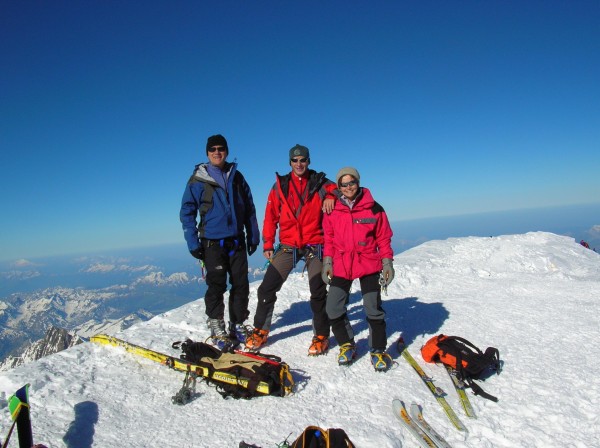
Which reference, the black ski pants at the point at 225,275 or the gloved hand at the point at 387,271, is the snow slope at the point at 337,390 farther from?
the gloved hand at the point at 387,271

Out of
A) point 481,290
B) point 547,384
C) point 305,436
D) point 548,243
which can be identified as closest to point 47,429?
point 305,436

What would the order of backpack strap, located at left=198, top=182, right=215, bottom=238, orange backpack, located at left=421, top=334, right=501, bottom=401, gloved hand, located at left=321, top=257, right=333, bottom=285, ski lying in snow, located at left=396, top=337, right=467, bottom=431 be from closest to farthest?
ski lying in snow, located at left=396, top=337, right=467, bottom=431, orange backpack, located at left=421, top=334, right=501, bottom=401, gloved hand, located at left=321, top=257, right=333, bottom=285, backpack strap, located at left=198, top=182, right=215, bottom=238

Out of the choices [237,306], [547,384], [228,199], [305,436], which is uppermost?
[228,199]

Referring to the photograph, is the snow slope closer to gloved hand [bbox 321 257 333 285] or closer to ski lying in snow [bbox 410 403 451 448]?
ski lying in snow [bbox 410 403 451 448]

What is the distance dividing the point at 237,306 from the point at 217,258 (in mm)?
1030

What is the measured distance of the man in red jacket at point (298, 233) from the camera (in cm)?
571

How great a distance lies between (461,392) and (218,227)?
14.5 ft

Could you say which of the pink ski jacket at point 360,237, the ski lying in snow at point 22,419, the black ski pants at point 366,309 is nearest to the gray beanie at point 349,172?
the pink ski jacket at point 360,237

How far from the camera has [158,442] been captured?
11.5 feet

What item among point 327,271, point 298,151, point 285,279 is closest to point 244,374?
point 285,279

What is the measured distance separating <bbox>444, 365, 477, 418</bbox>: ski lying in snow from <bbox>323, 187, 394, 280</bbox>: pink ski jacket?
6.12 ft

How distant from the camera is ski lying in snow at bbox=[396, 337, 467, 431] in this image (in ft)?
12.5

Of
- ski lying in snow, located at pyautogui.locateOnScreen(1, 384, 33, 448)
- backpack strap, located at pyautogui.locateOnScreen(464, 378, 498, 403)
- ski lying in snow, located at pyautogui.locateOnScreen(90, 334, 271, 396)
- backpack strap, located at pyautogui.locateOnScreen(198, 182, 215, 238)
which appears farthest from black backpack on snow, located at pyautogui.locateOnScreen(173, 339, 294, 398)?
backpack strap, located at pyautogui.locateOnScreen(464, 378, 498, 403)

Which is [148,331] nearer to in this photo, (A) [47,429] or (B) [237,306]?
(B) [237,306]
